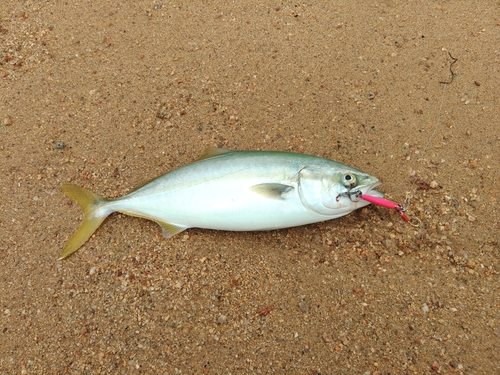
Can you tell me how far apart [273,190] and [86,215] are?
1506 millimetres

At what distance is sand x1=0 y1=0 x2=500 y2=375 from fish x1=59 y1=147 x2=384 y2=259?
0.58 ft

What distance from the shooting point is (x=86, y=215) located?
2850 millimetres

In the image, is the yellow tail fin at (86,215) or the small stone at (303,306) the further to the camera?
the yellow tail fin at (86,215)

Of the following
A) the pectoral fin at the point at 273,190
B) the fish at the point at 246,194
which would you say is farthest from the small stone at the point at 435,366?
the pectoral fin at the point at 273,190

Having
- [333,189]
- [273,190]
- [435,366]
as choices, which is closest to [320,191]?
[333,189]

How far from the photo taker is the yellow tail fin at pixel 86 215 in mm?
2812

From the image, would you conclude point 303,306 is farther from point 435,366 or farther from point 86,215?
point 86,215

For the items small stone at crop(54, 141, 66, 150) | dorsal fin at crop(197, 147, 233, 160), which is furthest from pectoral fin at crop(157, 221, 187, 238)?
small stone at crop(54, 141, 66, 150)

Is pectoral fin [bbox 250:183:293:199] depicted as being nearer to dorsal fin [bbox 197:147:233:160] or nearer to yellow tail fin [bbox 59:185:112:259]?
dorsal fin [bbox 197:147:233:160]

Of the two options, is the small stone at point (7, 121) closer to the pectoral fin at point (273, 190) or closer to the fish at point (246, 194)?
the fish at point (246, 194)

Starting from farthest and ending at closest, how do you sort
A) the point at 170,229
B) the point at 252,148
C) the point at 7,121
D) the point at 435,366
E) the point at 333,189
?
the point at 7,121 → the point at 252,148 → the point at 170,229 → the point at 333,189 → the point at 435,366

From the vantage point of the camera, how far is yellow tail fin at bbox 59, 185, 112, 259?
9.23 ft

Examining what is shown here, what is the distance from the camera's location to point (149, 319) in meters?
2.62

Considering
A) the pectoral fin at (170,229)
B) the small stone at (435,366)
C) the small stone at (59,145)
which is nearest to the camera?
the small stone at (435,366)
